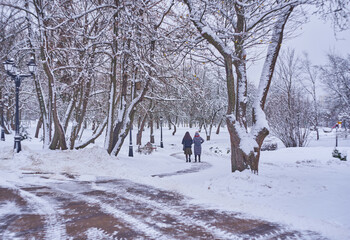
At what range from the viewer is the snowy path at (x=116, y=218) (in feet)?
12.5

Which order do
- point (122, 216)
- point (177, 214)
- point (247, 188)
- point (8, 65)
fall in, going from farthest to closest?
1. point (8, 65)
2. point (247, 188)
3. point (177, 214)
4. point (122, 216)

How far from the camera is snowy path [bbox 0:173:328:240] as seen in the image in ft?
12.5

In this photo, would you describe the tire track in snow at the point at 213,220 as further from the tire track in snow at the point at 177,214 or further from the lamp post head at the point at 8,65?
the lamp post head at the point at 8,65

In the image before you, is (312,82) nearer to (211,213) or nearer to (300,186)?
(300,186)

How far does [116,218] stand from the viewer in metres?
A: 4.54

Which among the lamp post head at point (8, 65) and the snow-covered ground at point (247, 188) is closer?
the snow-covered ground at point (247, 188)

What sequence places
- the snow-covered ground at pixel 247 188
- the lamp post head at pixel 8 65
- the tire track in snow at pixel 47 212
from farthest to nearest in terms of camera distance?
the lamp post head at pixel 8 65 → the snow-covered ground at pixel 247 188 → the tire track in snow at pixel 47 212

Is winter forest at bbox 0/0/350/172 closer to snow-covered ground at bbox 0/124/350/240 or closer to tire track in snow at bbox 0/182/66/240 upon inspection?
snow-covered ground at bbox 0/124/350/240

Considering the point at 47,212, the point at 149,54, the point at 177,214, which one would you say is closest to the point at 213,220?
the point at 177,214

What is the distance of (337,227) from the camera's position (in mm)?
4207

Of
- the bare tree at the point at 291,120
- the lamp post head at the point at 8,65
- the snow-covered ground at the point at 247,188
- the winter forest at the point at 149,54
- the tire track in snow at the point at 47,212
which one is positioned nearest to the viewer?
the tire track in snow at the point at 47,212

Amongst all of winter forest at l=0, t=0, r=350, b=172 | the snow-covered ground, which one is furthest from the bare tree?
the snow-covered ground

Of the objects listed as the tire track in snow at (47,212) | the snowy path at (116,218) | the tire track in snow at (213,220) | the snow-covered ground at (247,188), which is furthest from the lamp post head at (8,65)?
the tire track in snow at (213,220)

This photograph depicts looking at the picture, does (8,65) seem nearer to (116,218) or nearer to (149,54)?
(149,54)
